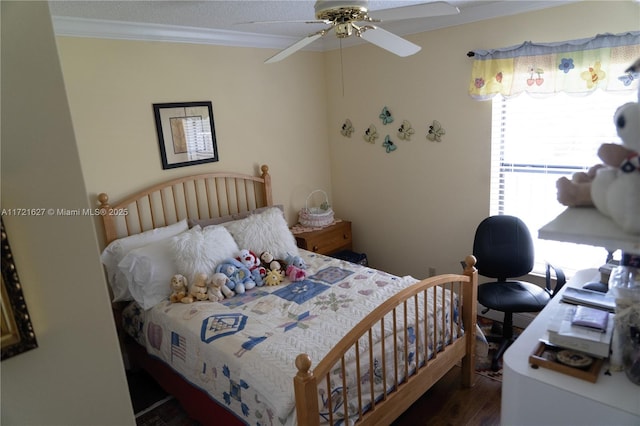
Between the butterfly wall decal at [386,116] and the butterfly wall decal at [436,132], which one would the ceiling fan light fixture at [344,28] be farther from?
the butterfly wall decal at [386,116]

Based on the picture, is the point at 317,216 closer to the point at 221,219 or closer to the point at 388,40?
the point at 221,219

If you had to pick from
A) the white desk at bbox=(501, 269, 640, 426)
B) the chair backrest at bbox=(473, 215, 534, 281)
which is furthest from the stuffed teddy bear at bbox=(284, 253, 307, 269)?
the white desk at bbox=(501, 269, 640, 426)

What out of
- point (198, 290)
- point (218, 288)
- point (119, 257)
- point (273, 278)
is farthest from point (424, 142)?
point (119, 257)

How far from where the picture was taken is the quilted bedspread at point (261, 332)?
6.26 feet

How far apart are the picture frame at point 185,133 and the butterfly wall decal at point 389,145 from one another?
153 centimetres

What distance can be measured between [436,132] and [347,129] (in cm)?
99

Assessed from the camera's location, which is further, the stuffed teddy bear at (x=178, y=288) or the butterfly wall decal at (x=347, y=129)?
the butterfly wall decal at (x=347, y=129)

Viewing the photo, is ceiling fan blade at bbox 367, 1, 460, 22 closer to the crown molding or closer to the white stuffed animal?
the white stuffed animal

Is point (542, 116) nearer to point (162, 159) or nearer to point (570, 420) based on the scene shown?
point (570, 420)

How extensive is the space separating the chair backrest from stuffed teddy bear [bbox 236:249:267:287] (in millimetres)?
1628

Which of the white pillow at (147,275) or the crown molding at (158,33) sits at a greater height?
the crown molding at (158,33)

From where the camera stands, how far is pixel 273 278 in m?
2.90

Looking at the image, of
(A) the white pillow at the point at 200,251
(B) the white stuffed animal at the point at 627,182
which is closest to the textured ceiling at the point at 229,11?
(A) the white pillow at the point at 200,251

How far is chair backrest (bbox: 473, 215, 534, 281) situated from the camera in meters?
3.01
